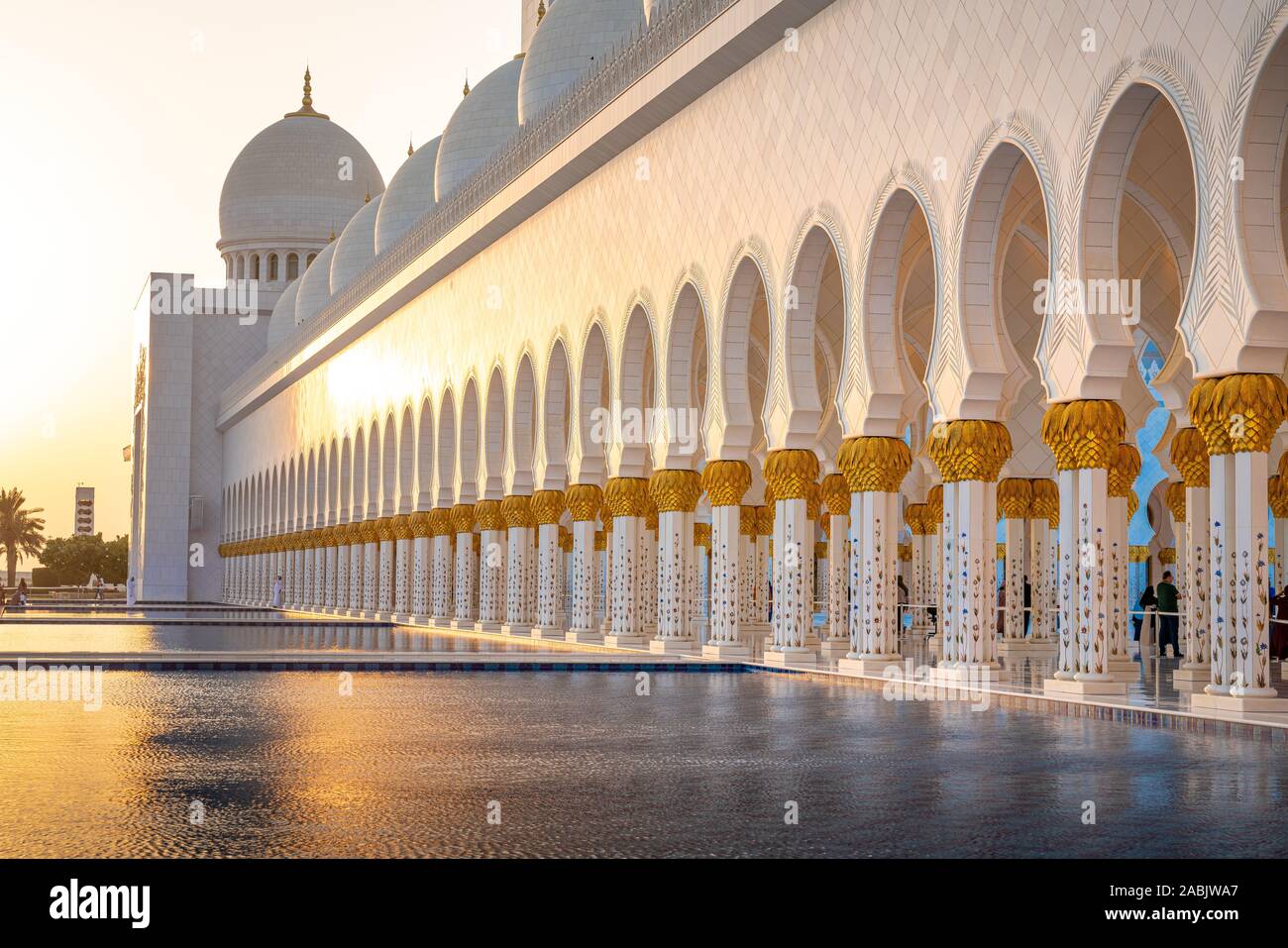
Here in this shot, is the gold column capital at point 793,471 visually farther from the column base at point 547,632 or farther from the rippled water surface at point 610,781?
the column base at point 547,632

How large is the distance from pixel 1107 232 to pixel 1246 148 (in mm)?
1191

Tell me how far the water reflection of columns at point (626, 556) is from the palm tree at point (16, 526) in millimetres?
43094

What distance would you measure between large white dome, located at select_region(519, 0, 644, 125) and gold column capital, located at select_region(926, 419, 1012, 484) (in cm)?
823

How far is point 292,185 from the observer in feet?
117

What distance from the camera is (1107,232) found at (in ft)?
26.2

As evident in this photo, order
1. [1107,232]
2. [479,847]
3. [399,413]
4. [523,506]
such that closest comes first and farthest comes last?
[479,847] → [1107,232] → [523,506] → [399,413]

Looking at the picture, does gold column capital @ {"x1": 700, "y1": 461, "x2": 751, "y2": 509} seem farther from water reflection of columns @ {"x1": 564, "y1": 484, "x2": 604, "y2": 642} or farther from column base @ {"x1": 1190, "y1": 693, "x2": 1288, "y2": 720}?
column base @ {"x1": 1190, "y1": 693, "x2": 1288, "y2": 720}

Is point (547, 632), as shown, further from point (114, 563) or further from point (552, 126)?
point (114, 563)

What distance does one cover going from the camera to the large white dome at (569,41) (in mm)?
16594

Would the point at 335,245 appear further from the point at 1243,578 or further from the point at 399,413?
the point at 1243,578

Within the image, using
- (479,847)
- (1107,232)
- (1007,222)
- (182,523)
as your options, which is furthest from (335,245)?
(479,847)

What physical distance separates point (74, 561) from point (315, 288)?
2986 cm

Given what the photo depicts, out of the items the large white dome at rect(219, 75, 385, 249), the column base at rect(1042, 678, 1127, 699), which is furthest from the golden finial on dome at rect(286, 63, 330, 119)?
the column base at rect(1042, 678, 1127, 699)

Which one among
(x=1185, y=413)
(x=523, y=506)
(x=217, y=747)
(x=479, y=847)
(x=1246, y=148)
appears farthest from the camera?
(x=523, y=506)
